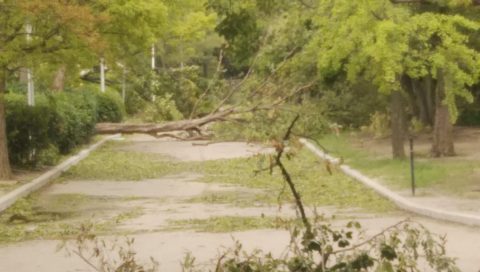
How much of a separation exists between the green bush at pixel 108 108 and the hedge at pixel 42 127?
34.7ft

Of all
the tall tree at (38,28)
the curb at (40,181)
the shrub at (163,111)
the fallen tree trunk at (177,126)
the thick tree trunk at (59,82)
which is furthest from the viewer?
the shrub at (163,111)

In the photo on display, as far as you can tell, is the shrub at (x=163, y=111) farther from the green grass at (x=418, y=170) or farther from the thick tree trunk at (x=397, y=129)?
the thick tree trunk at (x=397, y=129)

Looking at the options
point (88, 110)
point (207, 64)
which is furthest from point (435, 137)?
point (207, 64)

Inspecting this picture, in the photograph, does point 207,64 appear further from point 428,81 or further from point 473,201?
point 473,201

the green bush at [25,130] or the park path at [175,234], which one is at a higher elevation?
the green bush at [25,130]

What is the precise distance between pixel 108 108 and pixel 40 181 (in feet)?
79.3

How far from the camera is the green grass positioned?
18.7 metres

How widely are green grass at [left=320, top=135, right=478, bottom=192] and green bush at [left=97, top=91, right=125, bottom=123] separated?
19086 millimetres

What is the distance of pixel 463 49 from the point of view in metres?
18.6

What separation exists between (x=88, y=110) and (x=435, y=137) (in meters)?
15.1

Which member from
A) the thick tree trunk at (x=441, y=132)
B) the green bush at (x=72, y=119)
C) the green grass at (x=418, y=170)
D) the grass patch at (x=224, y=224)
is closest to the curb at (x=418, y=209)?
the green grass at (x=418, y=170)

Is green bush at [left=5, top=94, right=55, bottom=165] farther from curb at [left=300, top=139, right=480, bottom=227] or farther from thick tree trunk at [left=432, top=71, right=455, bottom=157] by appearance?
thick tree trunk at [left=432, top=71, right=455, bottom=157]

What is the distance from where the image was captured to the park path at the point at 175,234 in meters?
11.2

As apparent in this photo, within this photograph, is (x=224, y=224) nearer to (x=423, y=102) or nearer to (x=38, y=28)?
(x=38, y=28)
